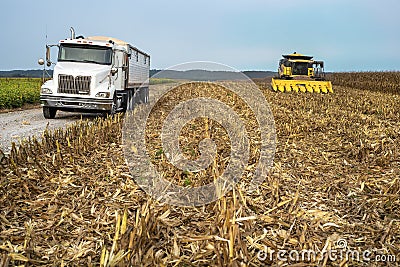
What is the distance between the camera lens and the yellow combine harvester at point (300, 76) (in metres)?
24.2

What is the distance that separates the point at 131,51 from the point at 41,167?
40.9 ft

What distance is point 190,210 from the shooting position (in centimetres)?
476

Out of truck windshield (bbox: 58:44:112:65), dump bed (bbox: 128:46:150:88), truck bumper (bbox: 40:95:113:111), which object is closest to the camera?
truck bumper (bbox: 40:95:113:111)

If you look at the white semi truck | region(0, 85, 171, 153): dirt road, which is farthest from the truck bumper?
region(0, 85, 171, 153): dirt road

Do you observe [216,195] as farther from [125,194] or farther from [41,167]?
[41,167]

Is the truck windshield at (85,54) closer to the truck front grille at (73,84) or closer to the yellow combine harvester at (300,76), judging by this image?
the truck front grille at (73,84)

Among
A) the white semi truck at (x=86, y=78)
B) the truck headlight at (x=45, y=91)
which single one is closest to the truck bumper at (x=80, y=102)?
the white semi truck at (x=86, y=78)

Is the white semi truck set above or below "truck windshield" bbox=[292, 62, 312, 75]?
below

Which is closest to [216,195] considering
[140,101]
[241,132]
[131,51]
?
[241,132]

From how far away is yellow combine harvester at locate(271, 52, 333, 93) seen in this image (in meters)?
24.2

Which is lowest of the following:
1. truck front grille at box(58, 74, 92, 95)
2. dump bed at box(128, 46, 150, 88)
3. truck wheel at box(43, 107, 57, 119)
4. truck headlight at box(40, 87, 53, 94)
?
truck wheel at box(43, 107, 57, 119)

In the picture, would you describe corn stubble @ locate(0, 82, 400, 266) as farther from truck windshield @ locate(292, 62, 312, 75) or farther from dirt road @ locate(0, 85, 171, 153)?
truck windshield @ locate(292, 62, 312, 75)

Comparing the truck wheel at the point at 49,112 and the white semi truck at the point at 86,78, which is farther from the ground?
the white semi truck at the point at 86,78

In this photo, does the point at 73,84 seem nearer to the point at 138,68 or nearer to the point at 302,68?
the point at 138,68
